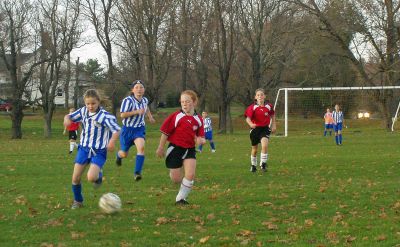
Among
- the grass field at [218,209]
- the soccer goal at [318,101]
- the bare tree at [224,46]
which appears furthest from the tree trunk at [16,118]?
the grass field at [218,209]

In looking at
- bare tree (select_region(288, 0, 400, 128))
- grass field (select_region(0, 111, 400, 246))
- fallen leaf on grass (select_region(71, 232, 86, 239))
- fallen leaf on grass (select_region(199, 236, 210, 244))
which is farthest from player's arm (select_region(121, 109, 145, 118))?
bare tree (select_region(288, 0, 400, 128))

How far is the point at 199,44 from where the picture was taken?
4981cm

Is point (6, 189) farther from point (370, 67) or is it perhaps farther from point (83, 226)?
point (370, 67)

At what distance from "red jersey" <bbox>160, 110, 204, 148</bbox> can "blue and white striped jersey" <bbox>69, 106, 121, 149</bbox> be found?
2.73ft

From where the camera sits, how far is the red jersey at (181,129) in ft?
30.8

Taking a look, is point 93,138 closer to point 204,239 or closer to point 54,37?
point 204,239

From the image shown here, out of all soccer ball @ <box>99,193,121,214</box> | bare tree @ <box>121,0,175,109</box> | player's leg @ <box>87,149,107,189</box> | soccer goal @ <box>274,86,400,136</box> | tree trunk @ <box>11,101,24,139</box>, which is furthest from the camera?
bare tree @ <box>121,0,175,109</box>

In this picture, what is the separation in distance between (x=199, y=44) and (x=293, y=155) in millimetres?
31158

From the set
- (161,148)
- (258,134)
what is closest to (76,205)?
(161,148)

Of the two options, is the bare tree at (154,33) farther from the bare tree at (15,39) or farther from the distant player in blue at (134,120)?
the distant player in blue at (134,120)

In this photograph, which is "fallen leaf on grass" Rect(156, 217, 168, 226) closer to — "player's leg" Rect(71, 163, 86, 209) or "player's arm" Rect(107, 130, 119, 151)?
"player's arm" Rect(107, 130, 119, 151)

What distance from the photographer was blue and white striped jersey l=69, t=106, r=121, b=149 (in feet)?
29.7

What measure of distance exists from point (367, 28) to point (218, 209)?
32830 millimetres

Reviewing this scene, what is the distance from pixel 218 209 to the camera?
8.88 m
